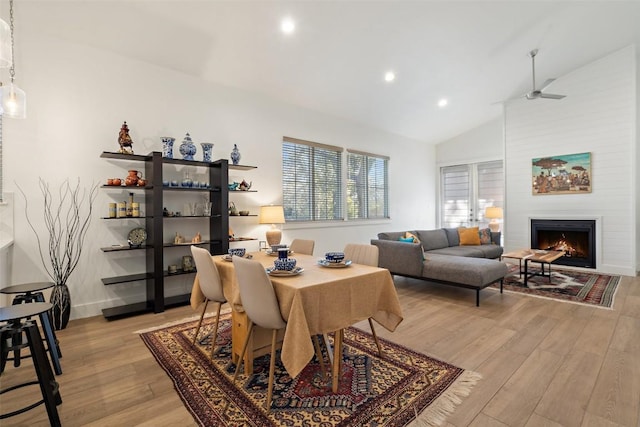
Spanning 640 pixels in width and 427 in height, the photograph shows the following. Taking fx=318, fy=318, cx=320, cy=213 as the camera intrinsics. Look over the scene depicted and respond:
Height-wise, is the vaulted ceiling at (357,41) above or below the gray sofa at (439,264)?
above

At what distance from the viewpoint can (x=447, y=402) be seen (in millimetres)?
1978

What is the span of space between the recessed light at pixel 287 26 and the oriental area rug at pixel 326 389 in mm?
3486

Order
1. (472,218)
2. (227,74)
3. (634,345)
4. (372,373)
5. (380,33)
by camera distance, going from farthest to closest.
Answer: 1. (472,218)
2. (227,74)
3. (380,33)
4. (634,345)
5. (372,373)

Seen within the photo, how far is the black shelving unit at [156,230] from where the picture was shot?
3621 mm

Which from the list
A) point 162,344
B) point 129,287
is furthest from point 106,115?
point 162,344

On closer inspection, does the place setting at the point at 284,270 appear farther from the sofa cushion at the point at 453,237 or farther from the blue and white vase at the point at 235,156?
the sofa cushion at the point at 453,237

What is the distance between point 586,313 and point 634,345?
2.96ft

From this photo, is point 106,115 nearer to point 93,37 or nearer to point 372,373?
point 93,37

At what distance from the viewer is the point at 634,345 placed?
2.72 meters

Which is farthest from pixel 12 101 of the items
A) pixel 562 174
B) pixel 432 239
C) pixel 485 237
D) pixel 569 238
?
pixel 569 238

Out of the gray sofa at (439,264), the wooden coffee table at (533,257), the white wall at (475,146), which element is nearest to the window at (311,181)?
the gray sofa at (439,264)

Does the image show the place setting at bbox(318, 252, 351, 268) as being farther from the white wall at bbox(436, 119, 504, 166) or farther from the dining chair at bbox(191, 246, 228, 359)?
the white wall at bbox(436, 119, 504, 166)

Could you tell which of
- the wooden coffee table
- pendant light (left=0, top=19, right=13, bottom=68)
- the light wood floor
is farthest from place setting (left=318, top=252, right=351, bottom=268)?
the wooden coffee table

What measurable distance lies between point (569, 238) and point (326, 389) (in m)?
6.23
